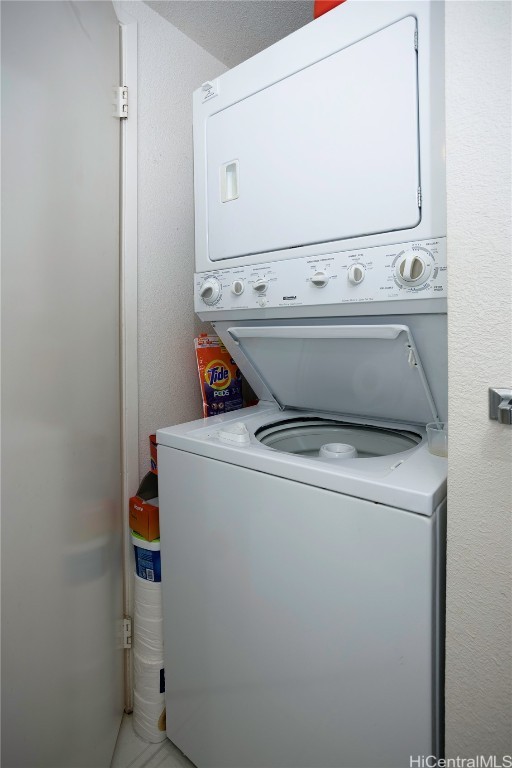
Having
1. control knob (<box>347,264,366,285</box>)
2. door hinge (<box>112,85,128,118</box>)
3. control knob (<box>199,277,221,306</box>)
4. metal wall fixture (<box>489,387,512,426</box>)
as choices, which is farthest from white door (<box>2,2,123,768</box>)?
metal wall fixture (<box>489,387,512,426</box>)

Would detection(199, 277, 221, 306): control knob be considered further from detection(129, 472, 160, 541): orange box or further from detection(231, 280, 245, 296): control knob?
detection(129, 472, 160, 541): orange box

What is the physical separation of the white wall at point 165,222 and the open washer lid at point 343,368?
0.50 meters

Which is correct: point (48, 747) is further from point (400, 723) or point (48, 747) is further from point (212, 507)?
point (400, 723)

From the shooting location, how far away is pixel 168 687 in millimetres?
1869

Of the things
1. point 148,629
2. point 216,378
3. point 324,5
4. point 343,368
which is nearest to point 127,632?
point 148,629

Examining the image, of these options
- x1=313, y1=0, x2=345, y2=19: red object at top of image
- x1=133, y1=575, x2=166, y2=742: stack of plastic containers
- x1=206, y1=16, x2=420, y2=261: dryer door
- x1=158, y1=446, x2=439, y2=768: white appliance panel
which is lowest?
x1=133, y1=575, x2=166, y2=742: stack of plastic containers

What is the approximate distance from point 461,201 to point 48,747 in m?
1.96

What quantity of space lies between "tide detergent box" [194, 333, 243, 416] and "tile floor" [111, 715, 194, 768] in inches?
61.0

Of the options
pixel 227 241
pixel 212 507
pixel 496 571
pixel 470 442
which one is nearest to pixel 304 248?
pixel 227 241

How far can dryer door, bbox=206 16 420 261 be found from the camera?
1.28 metres

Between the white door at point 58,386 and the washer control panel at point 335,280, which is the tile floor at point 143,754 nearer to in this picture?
the white door at point 58,386

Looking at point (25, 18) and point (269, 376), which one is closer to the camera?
point (25, 18)

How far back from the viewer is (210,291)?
6.03ft

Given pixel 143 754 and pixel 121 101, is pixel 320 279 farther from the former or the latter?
pixel 143 754
